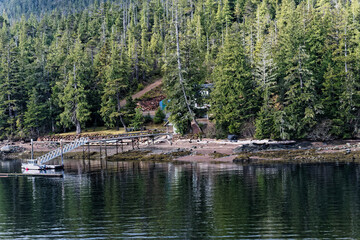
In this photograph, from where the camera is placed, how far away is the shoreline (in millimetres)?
56719

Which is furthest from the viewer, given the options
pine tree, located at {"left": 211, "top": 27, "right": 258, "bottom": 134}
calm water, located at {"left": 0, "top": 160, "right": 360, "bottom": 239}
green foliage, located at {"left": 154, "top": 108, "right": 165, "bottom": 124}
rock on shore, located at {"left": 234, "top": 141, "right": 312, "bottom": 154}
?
green foliage, located at {"left": 154, "top": 108, "right": 165, "bottom": 124}

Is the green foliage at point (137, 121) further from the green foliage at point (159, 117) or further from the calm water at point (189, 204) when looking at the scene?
the calm water at point (189, 204)

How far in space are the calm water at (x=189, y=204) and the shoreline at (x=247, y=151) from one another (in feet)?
15.9

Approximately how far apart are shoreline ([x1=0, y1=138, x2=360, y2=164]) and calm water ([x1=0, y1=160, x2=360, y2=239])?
4.83 metres

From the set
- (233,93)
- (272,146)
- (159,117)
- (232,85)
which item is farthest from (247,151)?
(159,117)

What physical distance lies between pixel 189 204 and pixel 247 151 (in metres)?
27.8

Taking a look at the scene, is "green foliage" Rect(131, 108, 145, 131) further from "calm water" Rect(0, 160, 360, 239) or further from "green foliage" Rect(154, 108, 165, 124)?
"calm water" Rect(0, 160, 360, 239)

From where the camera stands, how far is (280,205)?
109 ft

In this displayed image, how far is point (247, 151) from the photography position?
6153 cm

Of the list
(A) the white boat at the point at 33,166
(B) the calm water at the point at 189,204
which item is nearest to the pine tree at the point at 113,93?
(A) the white boat at the point at 33,166

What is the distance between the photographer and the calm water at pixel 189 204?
89.7 ft

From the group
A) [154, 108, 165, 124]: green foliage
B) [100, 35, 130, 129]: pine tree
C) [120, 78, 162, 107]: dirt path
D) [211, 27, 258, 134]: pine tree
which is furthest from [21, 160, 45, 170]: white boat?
[120, 78, 162, 107]: dirt path

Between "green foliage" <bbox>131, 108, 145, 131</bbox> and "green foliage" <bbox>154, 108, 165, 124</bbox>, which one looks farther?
"green foliage" <bbox>154, 108, 165, 124</bbox>

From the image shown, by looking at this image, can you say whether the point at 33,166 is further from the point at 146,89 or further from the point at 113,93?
the point at 146,89
